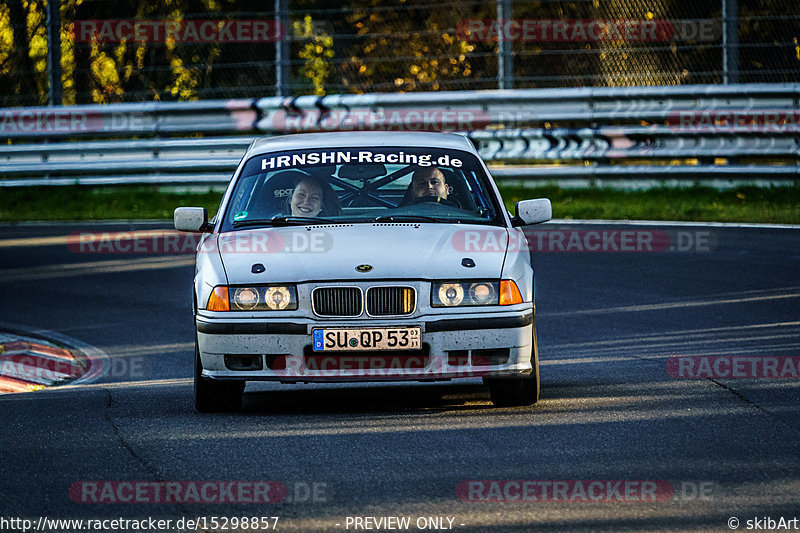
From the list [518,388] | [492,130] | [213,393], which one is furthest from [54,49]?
[518,388]

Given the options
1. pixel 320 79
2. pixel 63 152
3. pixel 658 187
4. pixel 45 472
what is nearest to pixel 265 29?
pixel 320 79

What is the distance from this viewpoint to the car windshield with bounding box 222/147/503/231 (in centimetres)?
808

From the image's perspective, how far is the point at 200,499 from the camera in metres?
5.42

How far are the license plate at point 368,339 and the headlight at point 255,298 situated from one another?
246 mm

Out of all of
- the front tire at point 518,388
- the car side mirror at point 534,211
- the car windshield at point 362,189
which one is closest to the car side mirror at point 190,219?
the car windshield at point 362,189

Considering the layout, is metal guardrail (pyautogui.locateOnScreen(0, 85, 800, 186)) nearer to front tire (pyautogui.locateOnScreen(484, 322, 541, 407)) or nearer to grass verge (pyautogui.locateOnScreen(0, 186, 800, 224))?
grass verge (pyautogui.locateOnScreen(0, 186, 800, 224))

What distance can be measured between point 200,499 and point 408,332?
1.86 metres

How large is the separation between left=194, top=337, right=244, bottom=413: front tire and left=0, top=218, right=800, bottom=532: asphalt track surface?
0.34ft

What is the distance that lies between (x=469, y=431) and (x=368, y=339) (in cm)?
70

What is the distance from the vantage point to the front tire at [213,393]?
7.41m

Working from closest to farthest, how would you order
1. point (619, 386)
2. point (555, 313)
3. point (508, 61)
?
point (619, 386) → point (555, 313) → point (508, 61)

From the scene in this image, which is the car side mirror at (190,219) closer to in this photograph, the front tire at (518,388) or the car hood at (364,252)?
the car hood at (364,252)

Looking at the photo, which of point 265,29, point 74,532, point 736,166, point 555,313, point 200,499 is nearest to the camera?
point 74,532

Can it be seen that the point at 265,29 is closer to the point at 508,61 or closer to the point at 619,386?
the point at 508,61
